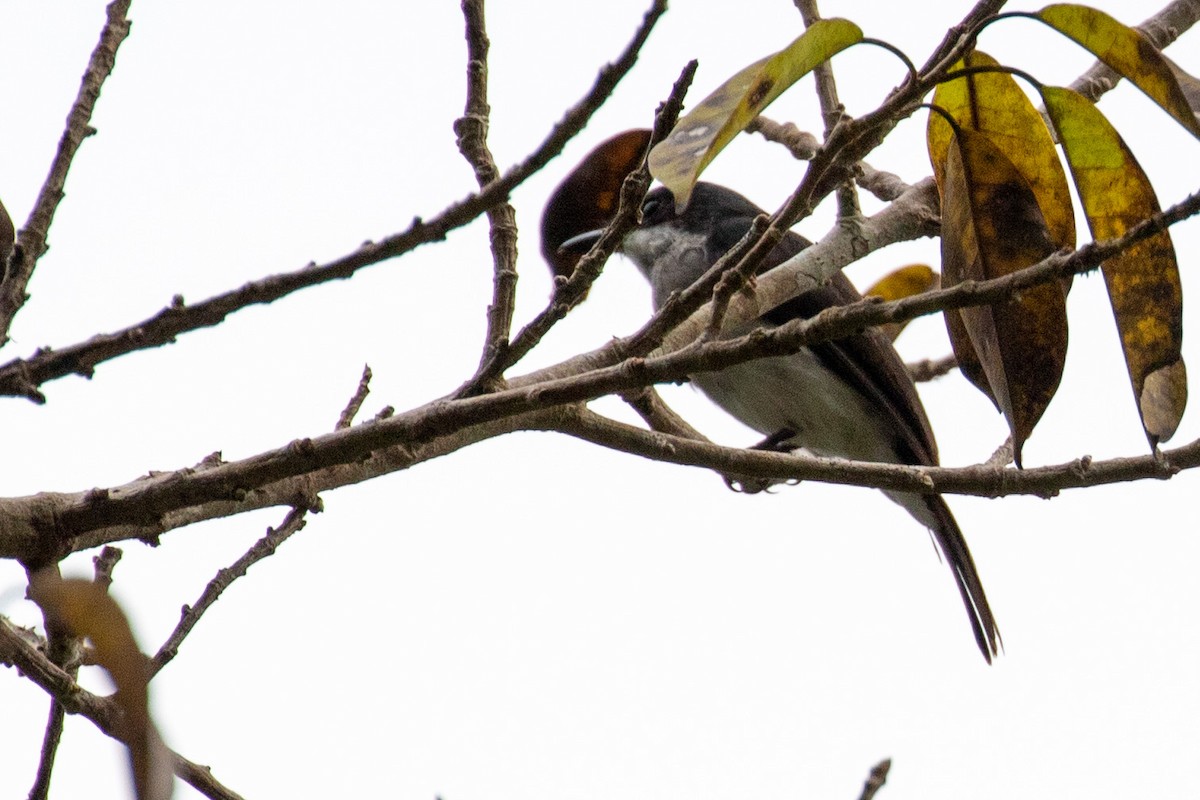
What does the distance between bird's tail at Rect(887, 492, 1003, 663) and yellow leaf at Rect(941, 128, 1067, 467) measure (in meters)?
2.77

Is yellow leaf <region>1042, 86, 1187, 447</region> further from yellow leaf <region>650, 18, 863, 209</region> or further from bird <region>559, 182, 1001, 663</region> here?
bird <region>559, 182, 1001, 663</region>

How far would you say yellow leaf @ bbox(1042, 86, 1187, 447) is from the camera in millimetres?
1733

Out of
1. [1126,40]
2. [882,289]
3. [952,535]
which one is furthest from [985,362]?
[952,535]

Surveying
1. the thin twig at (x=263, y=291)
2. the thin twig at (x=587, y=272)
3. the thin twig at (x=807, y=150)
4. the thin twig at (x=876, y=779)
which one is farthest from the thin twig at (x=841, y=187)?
the thin twig at (x=263, y=291)

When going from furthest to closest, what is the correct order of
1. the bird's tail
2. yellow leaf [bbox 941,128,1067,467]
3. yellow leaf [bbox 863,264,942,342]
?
the bird's tail → yellow leaf [bbox 863,264,942,342] → yellow leaf [bbox 941,128,1067,467]

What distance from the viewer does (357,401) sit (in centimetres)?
242

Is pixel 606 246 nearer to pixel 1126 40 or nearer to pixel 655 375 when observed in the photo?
pixel 655 375

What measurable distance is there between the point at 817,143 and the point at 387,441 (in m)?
2.23

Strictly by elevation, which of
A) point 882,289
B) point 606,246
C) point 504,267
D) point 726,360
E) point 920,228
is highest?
point 882,289

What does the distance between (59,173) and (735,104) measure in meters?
0.78

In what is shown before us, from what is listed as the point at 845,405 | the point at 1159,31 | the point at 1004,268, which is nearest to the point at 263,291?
the point at 1004,268

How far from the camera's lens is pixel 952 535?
15.9 ft

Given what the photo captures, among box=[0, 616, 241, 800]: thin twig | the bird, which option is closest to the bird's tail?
the bird

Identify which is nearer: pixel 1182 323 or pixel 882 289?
pixel 1182 323
